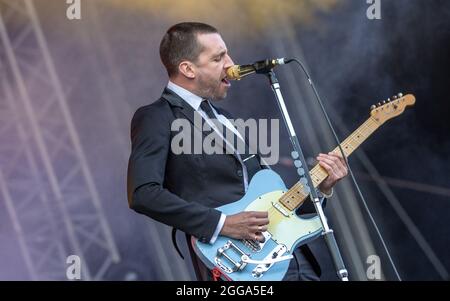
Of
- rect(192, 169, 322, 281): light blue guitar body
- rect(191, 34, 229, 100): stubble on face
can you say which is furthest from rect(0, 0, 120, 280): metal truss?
rect(192, 169, 322, 281): light blue guitar body

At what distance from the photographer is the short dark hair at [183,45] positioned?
406 cm

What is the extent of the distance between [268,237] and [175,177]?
1.44ft

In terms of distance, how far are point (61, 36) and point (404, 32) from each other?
6.22ft

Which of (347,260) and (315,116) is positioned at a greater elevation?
(315,116)

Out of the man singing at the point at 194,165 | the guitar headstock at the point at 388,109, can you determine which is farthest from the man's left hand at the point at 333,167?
the guitar headstock at the point at 388,109

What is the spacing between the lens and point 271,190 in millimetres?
3920

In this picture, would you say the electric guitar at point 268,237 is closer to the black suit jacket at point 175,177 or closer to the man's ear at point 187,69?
the black suit jacket at point 175,177

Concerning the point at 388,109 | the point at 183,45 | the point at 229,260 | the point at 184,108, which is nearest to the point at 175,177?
the point at 184,108

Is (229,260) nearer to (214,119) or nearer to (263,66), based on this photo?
(214,119)

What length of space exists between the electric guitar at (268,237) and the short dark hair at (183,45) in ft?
1.90

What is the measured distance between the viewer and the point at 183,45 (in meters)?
4.07

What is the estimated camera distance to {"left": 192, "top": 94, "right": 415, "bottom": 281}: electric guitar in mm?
3725
